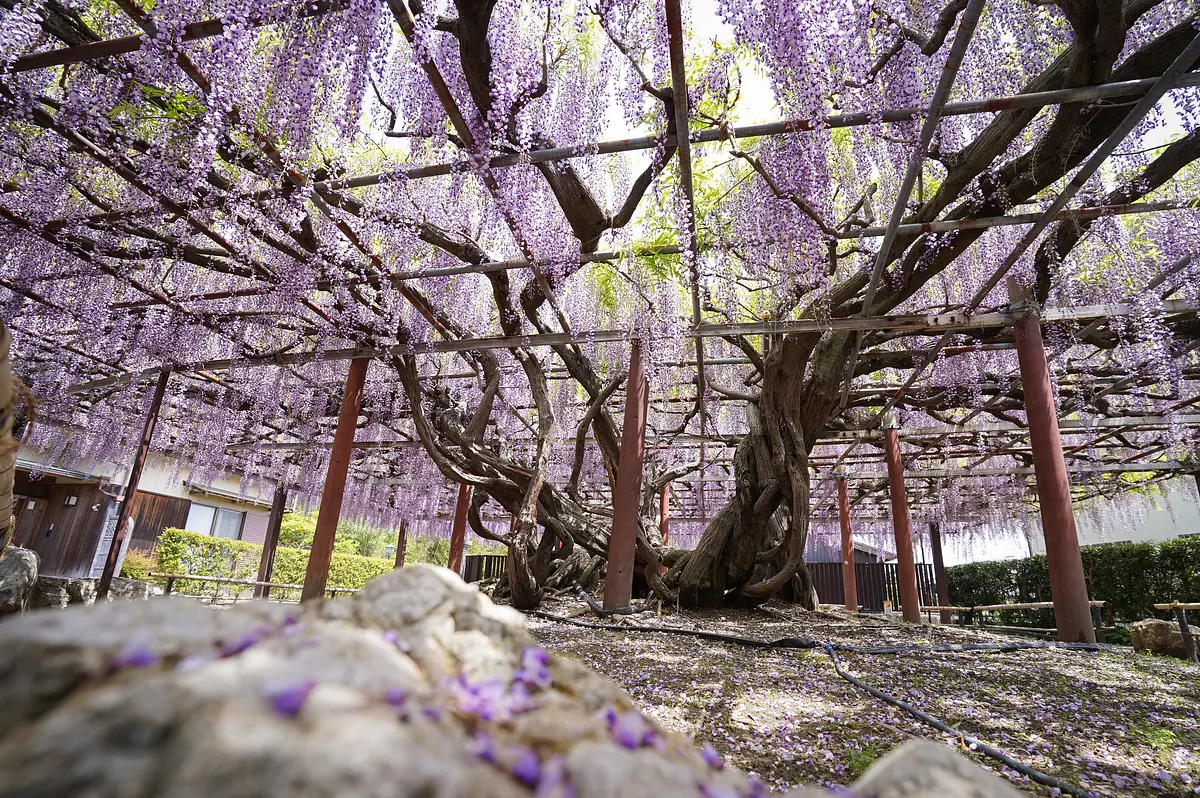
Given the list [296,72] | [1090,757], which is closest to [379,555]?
[296,72]

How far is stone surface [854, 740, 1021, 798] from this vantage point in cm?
70

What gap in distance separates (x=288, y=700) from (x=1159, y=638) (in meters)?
7.70

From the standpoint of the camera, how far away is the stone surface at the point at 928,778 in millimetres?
699

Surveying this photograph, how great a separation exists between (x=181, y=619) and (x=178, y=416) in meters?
12.5

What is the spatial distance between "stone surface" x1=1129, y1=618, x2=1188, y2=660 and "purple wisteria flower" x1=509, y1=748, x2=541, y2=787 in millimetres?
7079

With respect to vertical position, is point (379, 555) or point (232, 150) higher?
point (232, 150)

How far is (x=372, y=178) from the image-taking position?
4340 mm

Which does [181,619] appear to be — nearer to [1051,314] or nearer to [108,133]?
[108,133]

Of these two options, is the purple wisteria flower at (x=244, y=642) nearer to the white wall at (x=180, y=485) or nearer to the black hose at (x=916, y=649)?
the black hose at (x=916, y=649)

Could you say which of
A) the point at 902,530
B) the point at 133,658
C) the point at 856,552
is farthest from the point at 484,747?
the point at 856,552

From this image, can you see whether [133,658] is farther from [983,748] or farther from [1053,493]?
[1053,493]

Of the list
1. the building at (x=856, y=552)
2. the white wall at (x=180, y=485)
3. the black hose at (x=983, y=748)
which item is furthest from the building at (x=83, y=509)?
the building at (x=856, y=552)

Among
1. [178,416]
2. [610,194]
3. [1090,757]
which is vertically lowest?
[1090,757]

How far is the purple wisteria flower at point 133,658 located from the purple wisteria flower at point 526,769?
341mm
